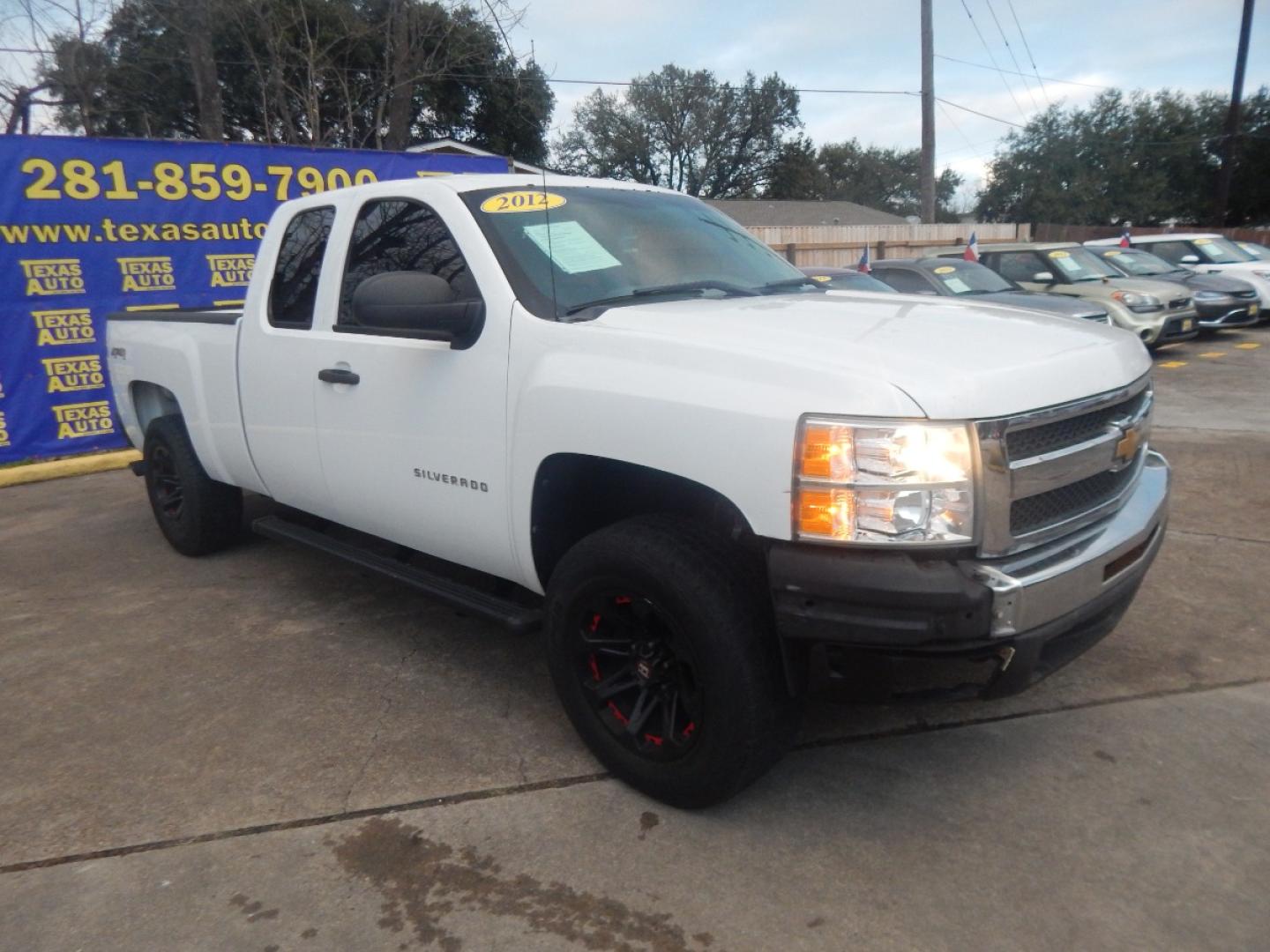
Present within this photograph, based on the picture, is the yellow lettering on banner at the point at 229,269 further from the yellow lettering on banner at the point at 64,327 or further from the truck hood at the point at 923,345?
the truck hood at the point at 923,345

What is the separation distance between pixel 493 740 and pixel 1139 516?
223 centimetres

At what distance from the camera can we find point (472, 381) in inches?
127

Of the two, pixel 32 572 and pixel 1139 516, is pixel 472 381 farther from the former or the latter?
pixel 32 572

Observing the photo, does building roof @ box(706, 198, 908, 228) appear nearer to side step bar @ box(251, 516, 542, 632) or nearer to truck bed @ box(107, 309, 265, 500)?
truck bed @ box(107, 309, 265, 500)

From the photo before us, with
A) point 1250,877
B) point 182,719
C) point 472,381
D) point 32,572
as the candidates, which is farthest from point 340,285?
point 1250,877

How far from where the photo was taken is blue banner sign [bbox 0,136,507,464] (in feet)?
26.4

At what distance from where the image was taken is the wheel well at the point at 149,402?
554cm

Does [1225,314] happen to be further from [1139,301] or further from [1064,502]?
[1064,502]

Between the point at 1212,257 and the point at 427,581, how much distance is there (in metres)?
16.5

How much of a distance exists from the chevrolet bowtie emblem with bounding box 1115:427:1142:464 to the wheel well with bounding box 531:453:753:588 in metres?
1.18

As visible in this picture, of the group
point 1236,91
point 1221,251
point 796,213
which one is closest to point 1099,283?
point 1221,251

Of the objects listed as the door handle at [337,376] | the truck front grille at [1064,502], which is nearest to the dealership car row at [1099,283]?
the door handle at [337,376]

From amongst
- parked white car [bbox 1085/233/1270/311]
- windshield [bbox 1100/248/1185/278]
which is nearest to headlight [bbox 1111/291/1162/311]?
windshield [bbox 1100/248/1185/278]

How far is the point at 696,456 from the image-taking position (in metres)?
2.56
